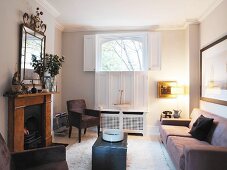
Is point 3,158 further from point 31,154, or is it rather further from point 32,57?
point 32,57

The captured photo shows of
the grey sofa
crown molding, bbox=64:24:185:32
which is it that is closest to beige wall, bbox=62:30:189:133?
crown molding, bbox=64:24:185:32

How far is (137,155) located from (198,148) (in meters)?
1.45

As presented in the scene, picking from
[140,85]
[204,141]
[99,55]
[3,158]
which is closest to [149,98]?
[140,85]

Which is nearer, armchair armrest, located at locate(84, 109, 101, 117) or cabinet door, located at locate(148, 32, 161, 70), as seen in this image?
armchair armrest, located at locate(84, 109, 101, 117)

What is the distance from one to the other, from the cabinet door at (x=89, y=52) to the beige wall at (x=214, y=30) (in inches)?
101

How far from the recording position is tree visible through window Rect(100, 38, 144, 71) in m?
4.92

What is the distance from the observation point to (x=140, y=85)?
4723 millimetres

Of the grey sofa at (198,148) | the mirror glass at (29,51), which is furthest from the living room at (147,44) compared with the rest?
the grey sofa at (198,148)

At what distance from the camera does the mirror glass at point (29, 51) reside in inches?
116

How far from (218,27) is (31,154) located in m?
3.42

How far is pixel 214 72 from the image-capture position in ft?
11.1

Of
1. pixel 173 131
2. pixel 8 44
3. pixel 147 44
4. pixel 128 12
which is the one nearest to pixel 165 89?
pixel 147 44

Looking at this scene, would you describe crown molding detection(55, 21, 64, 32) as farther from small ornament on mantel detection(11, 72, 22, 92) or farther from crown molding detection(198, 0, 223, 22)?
crown molding detection(198, 0, 223, 22)

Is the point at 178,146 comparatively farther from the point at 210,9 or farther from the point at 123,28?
the point at 123,28
